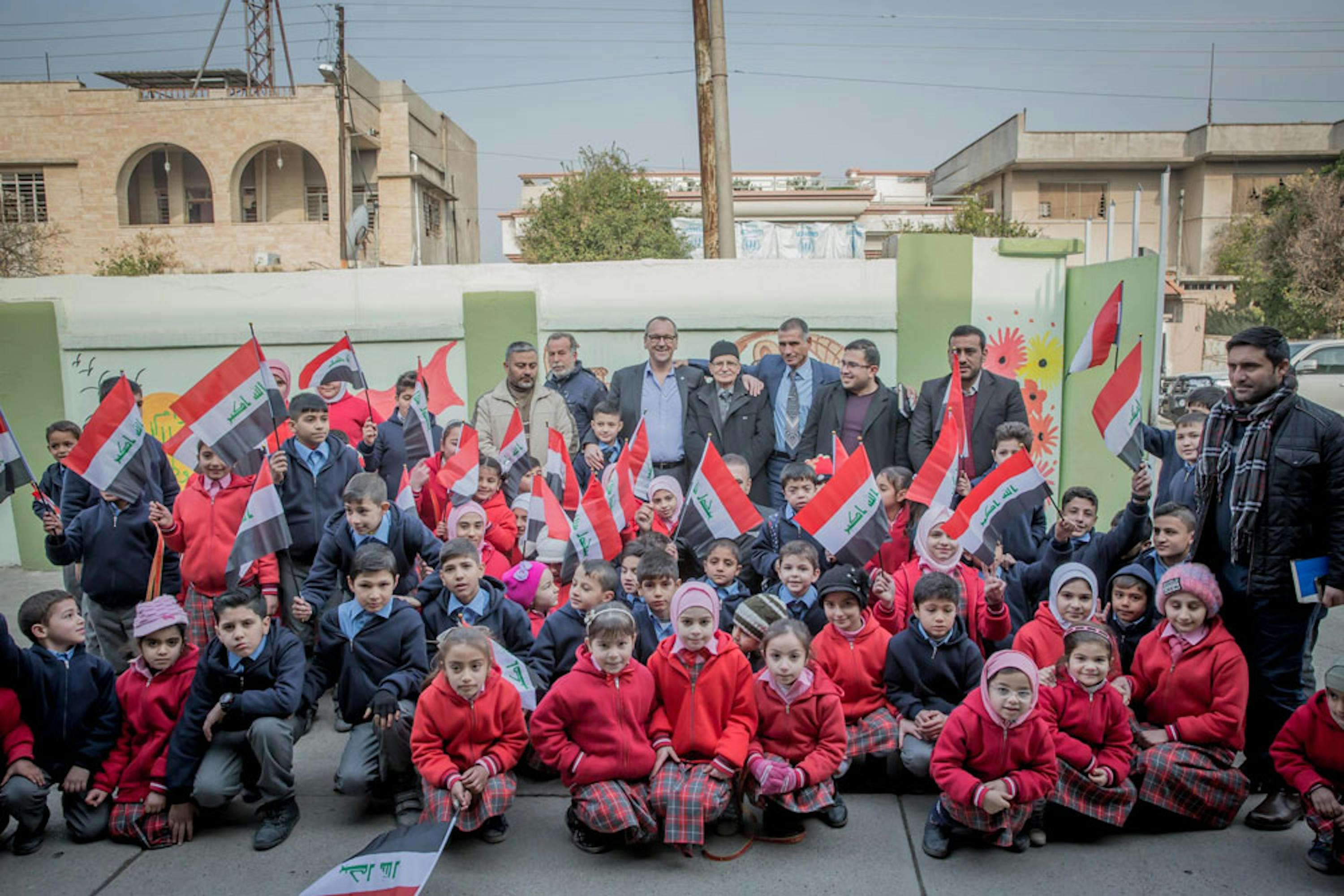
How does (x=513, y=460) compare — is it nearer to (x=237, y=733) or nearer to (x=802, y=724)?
(x=237, y=733)

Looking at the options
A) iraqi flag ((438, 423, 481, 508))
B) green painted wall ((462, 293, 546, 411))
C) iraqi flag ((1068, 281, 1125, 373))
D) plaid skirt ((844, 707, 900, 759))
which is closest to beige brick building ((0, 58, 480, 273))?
green painted wall ((462, 293, 546, 411))

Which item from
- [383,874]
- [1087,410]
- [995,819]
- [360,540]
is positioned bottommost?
[995,819]

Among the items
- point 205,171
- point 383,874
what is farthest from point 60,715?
point 205,171

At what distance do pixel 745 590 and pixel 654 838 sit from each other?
1.51m

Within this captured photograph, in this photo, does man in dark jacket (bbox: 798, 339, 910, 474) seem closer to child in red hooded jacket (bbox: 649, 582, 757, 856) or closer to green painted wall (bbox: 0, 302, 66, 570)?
child in red hooded jacket (bbox: 649, 582, 757, 856)

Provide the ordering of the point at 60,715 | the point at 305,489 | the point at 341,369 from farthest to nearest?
the point at 341,369 → the point at 305,489 → the point at 60,715

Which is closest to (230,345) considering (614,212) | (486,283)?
(486,283)

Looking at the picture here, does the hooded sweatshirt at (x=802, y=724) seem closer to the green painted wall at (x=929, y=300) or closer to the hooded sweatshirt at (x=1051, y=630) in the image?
the hooded sweatshirt at (x=1051, y=630)

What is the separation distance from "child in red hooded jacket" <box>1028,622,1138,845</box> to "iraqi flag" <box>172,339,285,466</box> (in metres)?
4.35

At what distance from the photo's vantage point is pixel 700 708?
4.02m

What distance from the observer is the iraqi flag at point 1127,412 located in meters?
5.23

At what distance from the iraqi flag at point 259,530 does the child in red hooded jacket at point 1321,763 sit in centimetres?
475

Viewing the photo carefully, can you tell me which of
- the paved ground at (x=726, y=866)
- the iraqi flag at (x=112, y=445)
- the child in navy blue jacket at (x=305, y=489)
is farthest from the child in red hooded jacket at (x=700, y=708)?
the iraqi flag at (x=112, y=445)

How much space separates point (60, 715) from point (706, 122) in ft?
29.3
